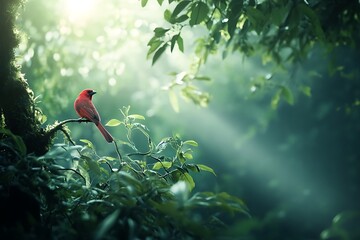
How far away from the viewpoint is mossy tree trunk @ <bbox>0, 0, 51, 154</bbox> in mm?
2447

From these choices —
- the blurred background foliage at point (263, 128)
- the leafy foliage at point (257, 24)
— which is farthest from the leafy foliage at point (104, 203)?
the blurred background foliage at point (263, 128)

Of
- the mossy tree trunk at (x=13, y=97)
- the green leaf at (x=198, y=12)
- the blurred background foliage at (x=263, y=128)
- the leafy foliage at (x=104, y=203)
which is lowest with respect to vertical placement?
the leafy foliage at (x=104, y=203)

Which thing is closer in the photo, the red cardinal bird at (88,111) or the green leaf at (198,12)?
the green leaf at (198,12)

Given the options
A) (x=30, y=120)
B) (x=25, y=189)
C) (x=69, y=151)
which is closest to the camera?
(x=25, y=189)

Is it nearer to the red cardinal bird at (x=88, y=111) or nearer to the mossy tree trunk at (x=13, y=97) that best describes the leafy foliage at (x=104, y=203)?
the mossy tree trunk at (x=13, y=97)

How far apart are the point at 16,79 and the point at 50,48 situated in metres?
4.63

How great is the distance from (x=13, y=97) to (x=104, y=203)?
0.94 meters

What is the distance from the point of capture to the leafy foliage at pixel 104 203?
1633 millimetres

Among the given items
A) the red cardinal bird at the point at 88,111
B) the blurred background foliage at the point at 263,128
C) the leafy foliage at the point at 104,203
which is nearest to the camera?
the leafy foliage at the point at 104,203

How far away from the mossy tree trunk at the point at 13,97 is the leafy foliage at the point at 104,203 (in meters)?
0.16

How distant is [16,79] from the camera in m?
2.53

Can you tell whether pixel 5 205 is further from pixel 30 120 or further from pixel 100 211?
pixel 30 120

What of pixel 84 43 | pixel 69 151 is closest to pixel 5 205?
pixel 69 151

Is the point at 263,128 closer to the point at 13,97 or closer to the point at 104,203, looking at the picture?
Answer: the point at 13,97
